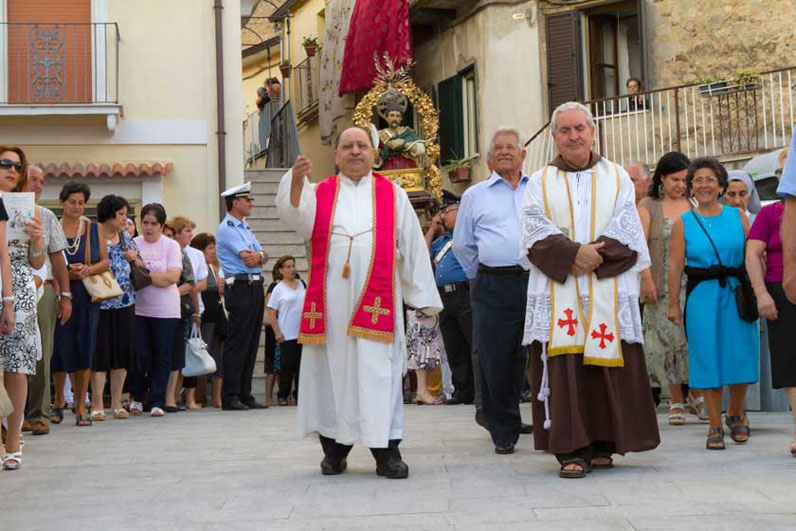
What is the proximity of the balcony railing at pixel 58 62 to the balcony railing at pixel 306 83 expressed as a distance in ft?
36.1

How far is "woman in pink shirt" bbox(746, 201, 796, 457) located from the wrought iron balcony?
1306 centimetres

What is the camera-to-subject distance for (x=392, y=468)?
23.8 feet

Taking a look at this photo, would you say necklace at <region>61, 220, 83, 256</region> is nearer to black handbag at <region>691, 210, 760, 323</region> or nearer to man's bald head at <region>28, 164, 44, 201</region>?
man's bald head at <region>28, 164, 44, 201</region>

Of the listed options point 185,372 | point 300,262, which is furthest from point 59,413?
point 300,262

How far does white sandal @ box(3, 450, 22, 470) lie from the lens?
→ 8.10 m

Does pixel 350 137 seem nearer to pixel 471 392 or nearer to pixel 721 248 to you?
pixel 721 248

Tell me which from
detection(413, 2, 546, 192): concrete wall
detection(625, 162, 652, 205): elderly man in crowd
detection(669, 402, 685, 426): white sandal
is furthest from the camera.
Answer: detection(413, 2, 546, 192): concrete wall

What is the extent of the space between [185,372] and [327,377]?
19.9 ft

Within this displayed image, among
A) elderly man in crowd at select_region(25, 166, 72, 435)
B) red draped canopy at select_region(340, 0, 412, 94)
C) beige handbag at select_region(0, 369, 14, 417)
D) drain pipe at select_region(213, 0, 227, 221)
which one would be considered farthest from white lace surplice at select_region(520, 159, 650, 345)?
red draped canopy at select_region(340, 0, 412, 94)

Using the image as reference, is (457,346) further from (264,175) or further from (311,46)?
(311,46)

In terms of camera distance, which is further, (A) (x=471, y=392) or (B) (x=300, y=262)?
(B) (x=300, y=262)

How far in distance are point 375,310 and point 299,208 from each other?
0.72m

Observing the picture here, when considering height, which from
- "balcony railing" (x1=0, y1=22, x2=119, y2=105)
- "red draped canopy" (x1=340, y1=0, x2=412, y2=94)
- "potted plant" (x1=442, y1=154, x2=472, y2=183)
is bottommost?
"potted plant" (x1=442, y1=154, x2=472, y2=183)

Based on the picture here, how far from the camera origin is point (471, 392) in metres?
13.6
